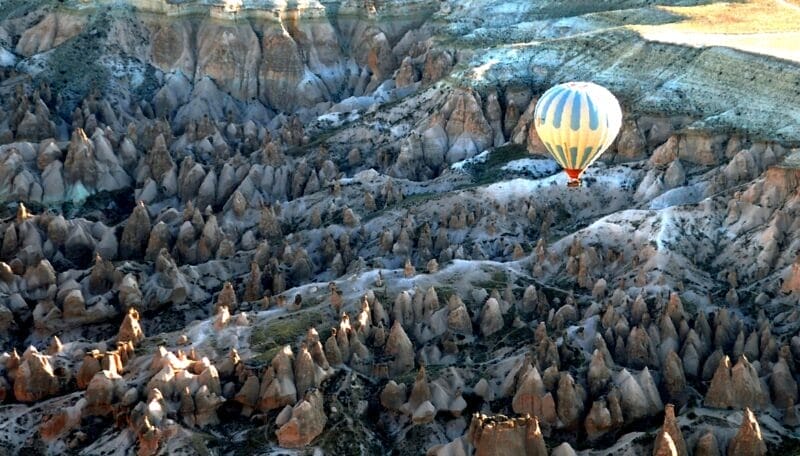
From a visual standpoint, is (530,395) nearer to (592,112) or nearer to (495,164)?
(592,112)

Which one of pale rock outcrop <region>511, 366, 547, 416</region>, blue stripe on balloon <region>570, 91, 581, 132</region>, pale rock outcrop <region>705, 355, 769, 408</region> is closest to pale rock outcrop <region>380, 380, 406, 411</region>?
pale rock outcrop <region>511, 366, 547, 416</region>

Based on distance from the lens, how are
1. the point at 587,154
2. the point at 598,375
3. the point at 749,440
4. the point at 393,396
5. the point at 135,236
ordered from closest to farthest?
the point at 749,440, the point at 598,375, the point at 393,396, the point at 587,154, the point at 135,236

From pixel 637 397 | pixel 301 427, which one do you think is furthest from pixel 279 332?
pixel 637 397

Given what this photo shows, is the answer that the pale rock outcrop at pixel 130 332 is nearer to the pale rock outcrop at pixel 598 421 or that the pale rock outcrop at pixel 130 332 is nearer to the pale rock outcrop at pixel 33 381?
the pale rock outcrop at pixel 33 381

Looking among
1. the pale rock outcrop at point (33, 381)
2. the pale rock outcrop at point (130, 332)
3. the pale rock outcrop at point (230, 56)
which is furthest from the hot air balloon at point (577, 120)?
the pale rock outcrop at point (230, 56)

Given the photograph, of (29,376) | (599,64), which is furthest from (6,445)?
(599,64)

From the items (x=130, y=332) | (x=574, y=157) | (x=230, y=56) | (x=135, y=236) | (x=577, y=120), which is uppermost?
(x=577, y=120)

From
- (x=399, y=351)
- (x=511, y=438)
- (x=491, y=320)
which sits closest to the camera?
(x=511, y=438)
